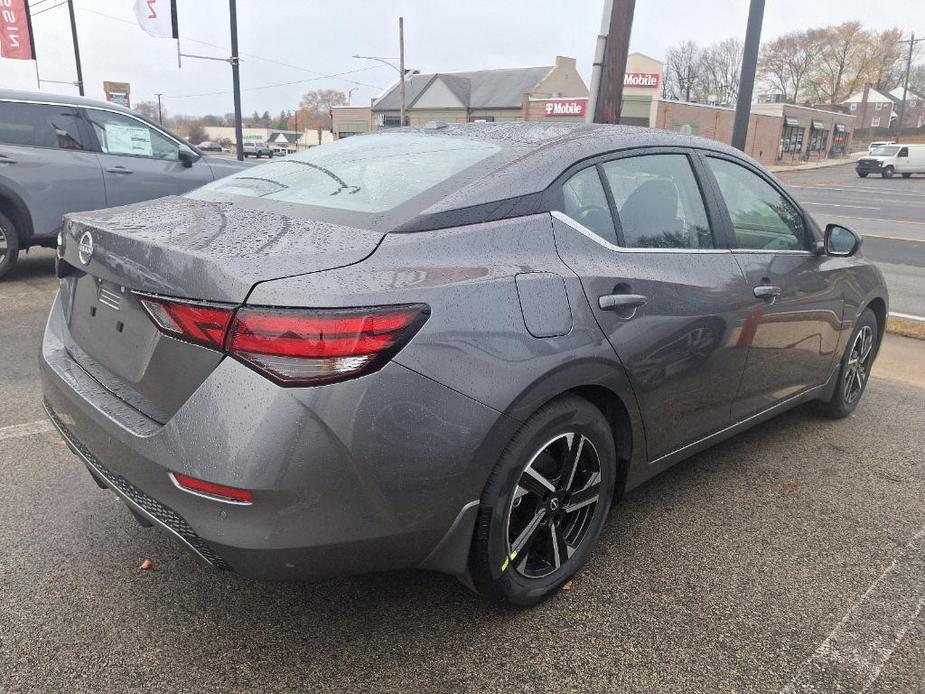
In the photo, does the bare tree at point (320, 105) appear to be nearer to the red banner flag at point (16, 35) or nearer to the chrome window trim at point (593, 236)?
the red banner flag at point (16, 35)

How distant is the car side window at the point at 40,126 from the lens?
282 inches

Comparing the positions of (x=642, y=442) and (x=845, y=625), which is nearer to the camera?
(x=845, y=625)

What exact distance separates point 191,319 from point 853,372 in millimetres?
3944

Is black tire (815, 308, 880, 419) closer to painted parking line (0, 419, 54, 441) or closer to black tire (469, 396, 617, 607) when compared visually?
black tire (469, 396, 617, 607)

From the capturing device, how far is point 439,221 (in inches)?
88.0

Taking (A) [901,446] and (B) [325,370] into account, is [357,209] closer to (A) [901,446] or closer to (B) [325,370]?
(B) [325,370]

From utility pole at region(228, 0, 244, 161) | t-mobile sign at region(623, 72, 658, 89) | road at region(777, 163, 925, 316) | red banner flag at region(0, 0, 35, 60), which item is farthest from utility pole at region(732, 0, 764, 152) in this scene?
t-mobile sign at region(623, 72, 658, 89)

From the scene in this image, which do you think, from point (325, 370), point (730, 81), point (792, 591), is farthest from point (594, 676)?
point (730, 81)

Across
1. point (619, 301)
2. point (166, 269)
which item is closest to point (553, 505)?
point (619, 301)

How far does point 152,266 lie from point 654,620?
1.95m

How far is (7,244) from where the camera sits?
725 cm

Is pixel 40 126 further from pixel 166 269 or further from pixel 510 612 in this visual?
pixel 510 612

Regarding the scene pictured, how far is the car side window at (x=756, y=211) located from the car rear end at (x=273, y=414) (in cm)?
186

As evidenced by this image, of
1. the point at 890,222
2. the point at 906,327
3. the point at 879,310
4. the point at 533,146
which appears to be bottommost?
the point at 890,222
